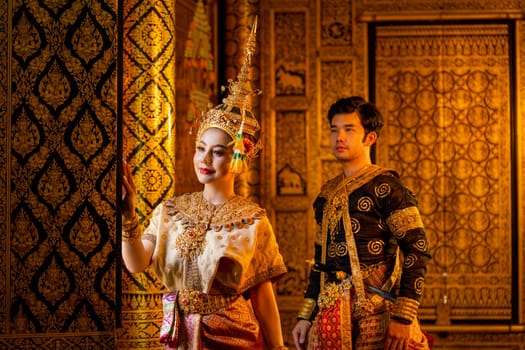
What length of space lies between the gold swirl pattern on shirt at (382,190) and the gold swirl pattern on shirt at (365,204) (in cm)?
4

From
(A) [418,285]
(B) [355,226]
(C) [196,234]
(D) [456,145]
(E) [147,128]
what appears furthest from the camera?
(D) [456,145]

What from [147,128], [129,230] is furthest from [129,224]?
[147,128]

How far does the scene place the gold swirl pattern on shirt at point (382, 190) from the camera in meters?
3.76

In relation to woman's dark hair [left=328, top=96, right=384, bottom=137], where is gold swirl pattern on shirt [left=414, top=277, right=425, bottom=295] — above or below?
below

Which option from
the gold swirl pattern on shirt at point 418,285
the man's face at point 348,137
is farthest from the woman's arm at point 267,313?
the man's face at point 348,137

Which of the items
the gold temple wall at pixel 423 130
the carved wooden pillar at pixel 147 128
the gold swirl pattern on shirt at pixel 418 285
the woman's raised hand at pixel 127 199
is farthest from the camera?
the gold temple wall at pixel 423 130

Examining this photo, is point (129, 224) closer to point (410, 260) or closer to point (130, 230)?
point (130, 230)

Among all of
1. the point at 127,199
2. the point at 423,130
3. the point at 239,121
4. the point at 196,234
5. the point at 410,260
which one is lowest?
the point at 410,260

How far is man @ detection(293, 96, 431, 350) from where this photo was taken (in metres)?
3.66

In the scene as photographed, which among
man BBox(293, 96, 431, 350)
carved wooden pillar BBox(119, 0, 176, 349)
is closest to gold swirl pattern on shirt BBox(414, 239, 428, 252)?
man BBox(293, 96, 431, 350)

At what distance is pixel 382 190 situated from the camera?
3.77 metres

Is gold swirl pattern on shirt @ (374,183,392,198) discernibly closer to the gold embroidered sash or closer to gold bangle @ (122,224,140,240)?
the gold embroidered sash

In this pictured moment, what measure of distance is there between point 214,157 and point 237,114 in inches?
7.4

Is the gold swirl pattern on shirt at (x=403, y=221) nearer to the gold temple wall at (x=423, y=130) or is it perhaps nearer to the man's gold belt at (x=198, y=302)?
the man's gold belt at (x=198, y=302)
